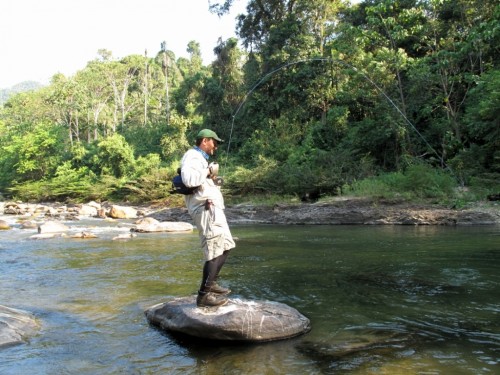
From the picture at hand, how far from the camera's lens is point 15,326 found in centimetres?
432

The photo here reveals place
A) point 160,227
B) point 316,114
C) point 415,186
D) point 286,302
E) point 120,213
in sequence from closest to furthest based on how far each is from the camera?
point 286,302 < point 160,227 < point 415,186 < point 120,213 < point 316,114

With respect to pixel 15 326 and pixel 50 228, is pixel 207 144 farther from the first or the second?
pixel 50 228

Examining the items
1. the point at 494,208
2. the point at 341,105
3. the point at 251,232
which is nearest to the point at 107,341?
the point at 251,232

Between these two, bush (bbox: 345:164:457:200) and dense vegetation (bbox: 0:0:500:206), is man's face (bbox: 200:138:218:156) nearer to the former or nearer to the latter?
dense vegetation (bbox: 0:0:500:206)

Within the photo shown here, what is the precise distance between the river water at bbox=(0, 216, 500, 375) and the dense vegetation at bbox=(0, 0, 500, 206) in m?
4.90

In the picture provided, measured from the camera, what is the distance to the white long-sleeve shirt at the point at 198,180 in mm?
4039

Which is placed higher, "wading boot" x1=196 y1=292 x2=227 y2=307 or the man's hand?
the man's hand

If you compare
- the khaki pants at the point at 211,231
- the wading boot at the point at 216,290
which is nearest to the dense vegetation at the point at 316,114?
the khaki pants at the point at 211,231

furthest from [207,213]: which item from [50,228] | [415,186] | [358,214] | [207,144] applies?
[415,186]

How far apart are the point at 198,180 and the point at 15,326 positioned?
7.49 ft

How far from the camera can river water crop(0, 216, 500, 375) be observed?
3.58m

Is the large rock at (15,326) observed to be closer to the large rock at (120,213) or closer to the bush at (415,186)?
the bush at (415,186)

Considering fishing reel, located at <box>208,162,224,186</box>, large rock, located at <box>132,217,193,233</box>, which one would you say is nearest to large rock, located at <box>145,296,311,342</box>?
fishing reel, located at <box>208,162,224,186</box>

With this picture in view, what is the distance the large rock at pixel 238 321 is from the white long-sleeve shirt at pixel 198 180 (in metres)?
0.97
